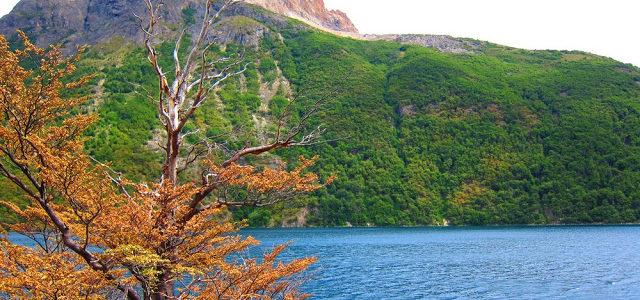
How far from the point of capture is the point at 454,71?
168375 millimetres

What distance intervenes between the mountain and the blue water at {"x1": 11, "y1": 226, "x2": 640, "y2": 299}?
1179 inches

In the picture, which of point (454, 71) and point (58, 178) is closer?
point (58, 178)

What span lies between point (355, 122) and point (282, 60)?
5702 cm

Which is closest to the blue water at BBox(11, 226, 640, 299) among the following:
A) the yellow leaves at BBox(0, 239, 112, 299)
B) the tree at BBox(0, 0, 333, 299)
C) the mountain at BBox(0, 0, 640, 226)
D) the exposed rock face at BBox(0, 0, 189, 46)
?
the tree at BBox(0, 0, 333, 299)

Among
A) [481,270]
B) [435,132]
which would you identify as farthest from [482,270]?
[435,132]

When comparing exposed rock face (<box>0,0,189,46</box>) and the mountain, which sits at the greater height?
exposed rock face (<box>0,0,189,46</box>)

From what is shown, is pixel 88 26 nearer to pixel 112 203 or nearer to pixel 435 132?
pixel 435 132

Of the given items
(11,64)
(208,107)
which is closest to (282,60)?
(208,107)

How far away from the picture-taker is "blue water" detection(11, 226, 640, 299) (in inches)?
1324

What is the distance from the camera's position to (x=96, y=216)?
26.8 ft

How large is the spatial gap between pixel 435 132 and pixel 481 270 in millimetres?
98604

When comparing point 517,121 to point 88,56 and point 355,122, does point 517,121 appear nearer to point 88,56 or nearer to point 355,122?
point 355,122

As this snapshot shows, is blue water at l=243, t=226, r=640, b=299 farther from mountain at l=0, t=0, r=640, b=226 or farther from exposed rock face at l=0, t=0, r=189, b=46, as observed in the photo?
exposed rock face at l=0, t=0, r=189, b=46

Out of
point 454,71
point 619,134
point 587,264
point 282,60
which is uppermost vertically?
point 282,60
